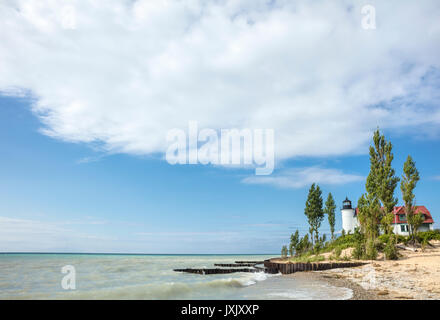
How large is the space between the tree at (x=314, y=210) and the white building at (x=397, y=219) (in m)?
7.57

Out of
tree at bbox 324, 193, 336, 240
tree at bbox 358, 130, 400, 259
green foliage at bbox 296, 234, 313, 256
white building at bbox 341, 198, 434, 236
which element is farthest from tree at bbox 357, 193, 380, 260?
tree at bbox 324, 193, 336, 240

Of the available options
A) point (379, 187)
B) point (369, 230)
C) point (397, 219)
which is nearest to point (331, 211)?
point (397, 219)

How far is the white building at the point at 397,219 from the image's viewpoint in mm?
61000

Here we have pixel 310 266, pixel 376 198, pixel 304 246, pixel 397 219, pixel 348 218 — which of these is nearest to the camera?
pixel 310 266

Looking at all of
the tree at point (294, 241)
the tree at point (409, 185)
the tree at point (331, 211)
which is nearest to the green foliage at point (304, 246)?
the tree at point (294, 241)

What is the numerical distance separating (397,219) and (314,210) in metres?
18.0

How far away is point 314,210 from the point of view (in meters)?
61.8

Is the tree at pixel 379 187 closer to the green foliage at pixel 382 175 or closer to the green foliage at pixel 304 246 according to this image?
the green foliage at pixel 382 175

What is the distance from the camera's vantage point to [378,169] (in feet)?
158

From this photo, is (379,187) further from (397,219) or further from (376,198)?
(397,219)

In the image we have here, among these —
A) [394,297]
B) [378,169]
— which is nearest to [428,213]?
[378,169]

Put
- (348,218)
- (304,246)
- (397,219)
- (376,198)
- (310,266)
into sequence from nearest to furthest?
1. (310,266)
2. (376,198)
3. (304,246)
4. (397,219)
5. (348,218)

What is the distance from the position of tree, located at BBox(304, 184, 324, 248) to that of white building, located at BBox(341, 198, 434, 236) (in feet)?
24.8
